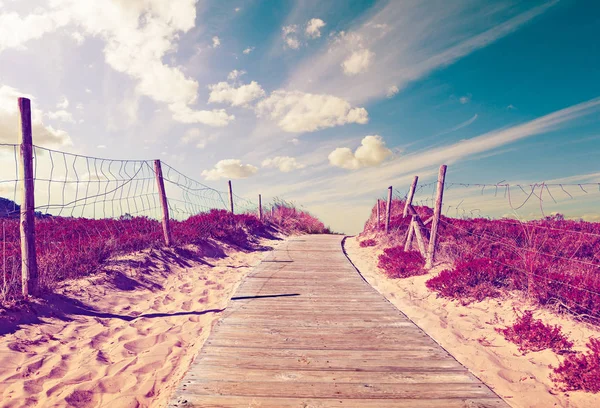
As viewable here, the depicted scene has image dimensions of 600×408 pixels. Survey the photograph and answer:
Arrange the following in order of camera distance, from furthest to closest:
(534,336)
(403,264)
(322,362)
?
(403,264)
(534,336)
(322,362)

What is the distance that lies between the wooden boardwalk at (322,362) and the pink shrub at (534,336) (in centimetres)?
118

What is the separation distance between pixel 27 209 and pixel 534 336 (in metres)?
7.27

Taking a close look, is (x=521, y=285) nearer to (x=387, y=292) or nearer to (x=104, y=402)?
(x=387, y=292)

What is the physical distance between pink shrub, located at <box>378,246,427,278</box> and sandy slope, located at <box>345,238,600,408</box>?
3.37ft

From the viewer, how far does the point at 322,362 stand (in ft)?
11.6

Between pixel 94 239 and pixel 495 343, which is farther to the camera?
pixel 94 239

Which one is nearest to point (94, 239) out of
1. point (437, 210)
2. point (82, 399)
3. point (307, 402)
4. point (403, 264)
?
point (82, 399)

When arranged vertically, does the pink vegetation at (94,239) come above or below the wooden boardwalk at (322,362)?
above

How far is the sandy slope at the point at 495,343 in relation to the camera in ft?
10.5

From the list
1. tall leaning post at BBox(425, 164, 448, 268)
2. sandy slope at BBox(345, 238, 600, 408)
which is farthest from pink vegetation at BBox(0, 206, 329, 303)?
tall leaning post at BBox(425, 164, 448, 268)

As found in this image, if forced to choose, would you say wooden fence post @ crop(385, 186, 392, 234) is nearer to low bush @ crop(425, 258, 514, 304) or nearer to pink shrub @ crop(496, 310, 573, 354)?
low bush @ crop(425, 258, 514, 304)

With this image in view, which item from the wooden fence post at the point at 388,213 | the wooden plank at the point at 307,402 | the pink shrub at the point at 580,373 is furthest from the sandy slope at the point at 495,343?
the wooden fence post at the point at 388,213

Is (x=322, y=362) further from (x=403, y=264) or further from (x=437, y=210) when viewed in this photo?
(x=437, y=210)

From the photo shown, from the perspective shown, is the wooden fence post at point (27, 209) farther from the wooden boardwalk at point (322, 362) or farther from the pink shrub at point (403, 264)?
the pink shrub at point (403, 264)
